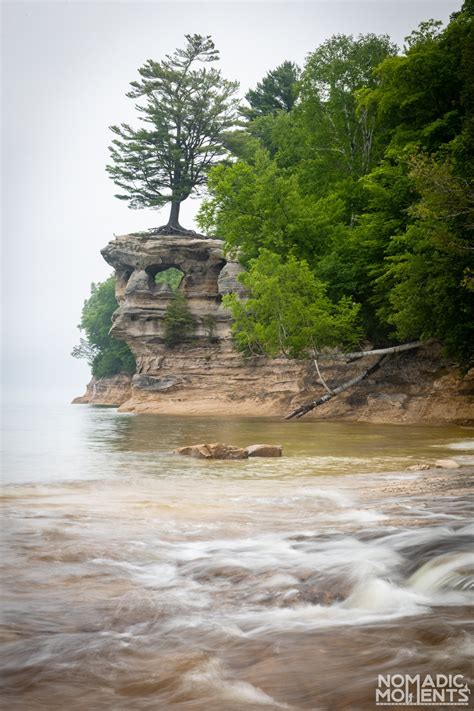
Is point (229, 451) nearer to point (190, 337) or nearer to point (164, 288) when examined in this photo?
point (190, 337)

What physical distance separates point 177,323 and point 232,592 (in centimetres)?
3594

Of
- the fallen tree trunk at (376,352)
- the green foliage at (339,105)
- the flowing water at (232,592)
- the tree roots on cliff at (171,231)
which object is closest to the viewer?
the flowing water at (232,592)

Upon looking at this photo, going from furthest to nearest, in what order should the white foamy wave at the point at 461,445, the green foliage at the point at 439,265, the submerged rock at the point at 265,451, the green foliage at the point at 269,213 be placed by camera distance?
the green foliage at the point at 269,213 → the green foliage at the point at 439,265 → the white foamy wave at the point at 461,445 → the submerged rock at the point at 265,451

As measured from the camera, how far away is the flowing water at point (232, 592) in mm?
2729

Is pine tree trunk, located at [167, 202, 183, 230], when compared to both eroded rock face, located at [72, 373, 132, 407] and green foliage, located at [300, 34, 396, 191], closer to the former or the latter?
green foliage, located at [300, 34, 396, 191]

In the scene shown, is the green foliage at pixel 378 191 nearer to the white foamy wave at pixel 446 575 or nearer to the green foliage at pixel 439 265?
the green foliage at pixel 439 265

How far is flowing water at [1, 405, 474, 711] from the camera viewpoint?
2.73 meters

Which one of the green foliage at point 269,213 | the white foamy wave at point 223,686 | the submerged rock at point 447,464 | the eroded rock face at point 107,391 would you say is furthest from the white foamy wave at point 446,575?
the eroded rock face at point 107,391

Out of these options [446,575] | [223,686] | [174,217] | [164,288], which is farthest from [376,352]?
[174,217]

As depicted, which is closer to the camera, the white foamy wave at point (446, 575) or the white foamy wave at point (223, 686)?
the white foamy wave at point (223, 686)

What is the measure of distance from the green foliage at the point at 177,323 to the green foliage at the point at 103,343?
55.5 feet

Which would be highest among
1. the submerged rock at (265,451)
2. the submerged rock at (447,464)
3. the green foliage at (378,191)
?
the green foliage at (378,191)

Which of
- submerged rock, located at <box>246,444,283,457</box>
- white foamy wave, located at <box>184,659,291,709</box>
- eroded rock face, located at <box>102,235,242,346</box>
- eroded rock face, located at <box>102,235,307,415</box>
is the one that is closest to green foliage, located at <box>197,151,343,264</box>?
eroded rock face, located at <box>102,235,307,415</box>

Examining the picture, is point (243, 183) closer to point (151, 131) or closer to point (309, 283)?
point (309, 283)
